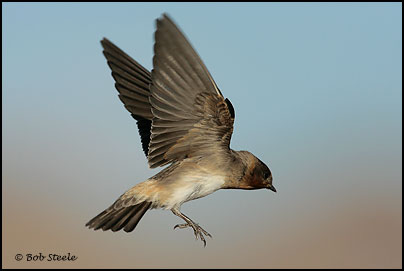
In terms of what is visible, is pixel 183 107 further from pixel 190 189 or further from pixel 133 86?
pixel 133 86

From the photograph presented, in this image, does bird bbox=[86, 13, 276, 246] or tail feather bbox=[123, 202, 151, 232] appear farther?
tail feather bbox=[123, 202, 151, 232]

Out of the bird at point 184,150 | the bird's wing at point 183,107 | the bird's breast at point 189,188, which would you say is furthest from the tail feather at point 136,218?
the bird's wing at point 183,107

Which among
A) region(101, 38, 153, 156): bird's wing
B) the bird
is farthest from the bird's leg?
region(101, 38, 153, 156): bird's wing

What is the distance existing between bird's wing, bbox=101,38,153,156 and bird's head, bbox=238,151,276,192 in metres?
0.98

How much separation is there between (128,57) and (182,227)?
1.69 meters

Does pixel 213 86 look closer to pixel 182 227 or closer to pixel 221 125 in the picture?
pixel 221 125

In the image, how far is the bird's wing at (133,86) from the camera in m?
4.80

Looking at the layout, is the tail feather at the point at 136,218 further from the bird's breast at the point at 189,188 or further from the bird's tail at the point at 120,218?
the bird's breast at the point at 189,188

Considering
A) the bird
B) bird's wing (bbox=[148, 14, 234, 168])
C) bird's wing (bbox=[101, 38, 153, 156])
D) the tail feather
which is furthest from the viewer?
bird's wing (bbox=[101, 38, 153, 156])

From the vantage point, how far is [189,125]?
405 centimetres

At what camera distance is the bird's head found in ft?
14.5

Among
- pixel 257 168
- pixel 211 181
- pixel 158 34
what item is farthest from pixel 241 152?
pixel 158 34

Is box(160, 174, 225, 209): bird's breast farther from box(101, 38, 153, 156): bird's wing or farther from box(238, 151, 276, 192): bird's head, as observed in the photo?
box(101, 38, 153, 156): bird's wing

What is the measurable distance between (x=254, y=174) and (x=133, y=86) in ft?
4.30
